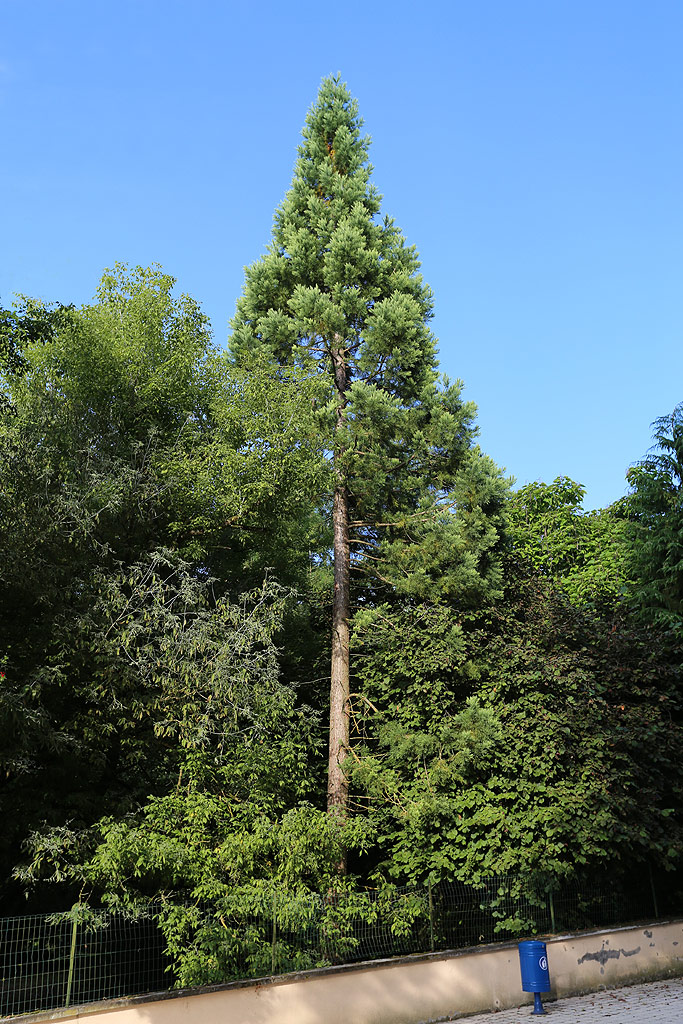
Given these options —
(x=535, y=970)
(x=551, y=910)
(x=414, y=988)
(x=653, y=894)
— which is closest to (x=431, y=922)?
(x=414, y=988)

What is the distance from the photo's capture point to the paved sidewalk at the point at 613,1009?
11.9 m

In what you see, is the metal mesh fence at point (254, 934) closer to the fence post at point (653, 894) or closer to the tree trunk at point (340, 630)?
the fence post at point (653, 894)

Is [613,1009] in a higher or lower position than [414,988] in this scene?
lower

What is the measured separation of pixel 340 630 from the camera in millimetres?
19578

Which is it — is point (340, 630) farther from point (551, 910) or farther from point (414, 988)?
point (414, 988)

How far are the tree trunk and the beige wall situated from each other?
3607 mm

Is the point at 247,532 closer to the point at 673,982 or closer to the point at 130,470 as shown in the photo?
the point at 130,470

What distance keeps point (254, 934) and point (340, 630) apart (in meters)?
8.84

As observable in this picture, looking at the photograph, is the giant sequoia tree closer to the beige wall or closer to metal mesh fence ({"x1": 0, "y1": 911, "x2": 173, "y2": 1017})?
the beige wall

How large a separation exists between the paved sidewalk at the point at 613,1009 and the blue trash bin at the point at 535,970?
1.13 feet

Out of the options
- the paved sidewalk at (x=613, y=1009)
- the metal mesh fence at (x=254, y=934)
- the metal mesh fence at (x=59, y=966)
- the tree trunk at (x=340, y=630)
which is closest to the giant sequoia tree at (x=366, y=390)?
the tree trunk at (x=340, y=630)

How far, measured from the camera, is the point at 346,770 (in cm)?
1744

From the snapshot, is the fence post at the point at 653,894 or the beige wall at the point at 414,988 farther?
the fence post at the point at 653,894

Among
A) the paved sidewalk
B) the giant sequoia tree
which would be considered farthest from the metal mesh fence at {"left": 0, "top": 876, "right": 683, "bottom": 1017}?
the giant sequoia tree
